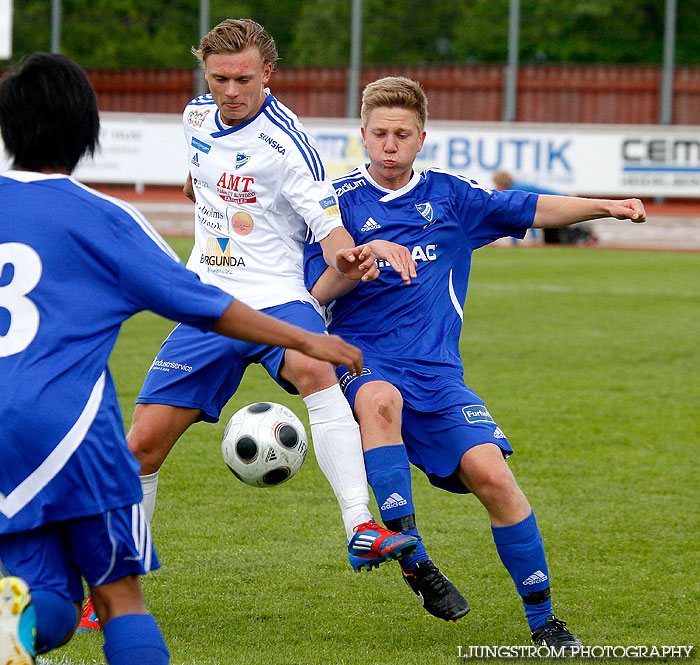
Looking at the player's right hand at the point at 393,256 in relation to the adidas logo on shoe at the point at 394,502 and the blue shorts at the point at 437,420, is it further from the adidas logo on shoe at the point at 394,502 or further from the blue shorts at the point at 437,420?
the adidas logo on shoe at the point at 394,502

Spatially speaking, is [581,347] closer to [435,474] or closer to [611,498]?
[611,498]

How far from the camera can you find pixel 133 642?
9.16ft

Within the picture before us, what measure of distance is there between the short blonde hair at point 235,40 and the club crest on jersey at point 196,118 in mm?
227

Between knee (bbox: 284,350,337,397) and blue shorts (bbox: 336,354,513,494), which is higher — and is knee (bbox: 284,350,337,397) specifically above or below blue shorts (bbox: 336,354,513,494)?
above

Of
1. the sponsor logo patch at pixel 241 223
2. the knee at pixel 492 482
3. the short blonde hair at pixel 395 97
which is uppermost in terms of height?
the short blonde hair at pixel 395 97

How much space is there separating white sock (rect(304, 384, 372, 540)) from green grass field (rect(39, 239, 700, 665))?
0.56m

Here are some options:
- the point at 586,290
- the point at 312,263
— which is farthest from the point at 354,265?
the point at 586,290

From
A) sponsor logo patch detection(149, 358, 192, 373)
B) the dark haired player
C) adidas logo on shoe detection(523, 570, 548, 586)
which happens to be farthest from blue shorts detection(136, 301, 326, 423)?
the dark haired player

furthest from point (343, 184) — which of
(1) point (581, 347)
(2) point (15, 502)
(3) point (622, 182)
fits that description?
(3) point (622, 182)

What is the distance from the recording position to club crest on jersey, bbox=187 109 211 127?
181 inches

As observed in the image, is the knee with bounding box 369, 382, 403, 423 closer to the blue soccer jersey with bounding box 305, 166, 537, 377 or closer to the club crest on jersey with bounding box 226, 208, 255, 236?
the blue soccer jersey with bounding box 305, 166, 537, 377

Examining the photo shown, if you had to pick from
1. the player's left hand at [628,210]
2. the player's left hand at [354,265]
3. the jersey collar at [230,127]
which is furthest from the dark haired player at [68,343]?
the player's left hand at [628,210]

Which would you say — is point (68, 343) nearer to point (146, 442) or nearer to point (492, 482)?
point (146, 442)

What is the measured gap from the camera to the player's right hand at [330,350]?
2.93 meters
